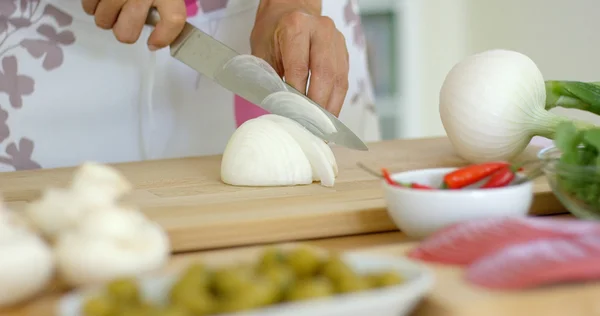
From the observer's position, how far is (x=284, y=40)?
131 centimetres

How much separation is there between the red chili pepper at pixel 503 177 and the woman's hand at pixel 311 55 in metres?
0.48

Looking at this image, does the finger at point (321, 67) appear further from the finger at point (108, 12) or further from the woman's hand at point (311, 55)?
the finger at point (108, 12)

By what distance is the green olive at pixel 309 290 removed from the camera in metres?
0.54

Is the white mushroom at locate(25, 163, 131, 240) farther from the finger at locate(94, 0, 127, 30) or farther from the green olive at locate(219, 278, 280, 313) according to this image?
the finger at locate(94, 0, 127, 30)

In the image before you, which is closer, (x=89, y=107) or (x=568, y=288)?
(x=568, y=288)

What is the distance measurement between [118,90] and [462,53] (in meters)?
2.09

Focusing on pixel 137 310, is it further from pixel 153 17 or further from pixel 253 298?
pixel 153 17

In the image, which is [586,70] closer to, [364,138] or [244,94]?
[364,138]

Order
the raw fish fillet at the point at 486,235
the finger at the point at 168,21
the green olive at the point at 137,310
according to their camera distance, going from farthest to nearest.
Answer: the finger at the point at 168,21, the raw fish fillet at the point at 486,235, the green olive at the point at 137,310

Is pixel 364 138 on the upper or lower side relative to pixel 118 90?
lower

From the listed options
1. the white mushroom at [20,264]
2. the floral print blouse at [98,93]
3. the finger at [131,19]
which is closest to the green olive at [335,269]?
the white mushroom at [20,264]

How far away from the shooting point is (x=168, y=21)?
1.23 meters

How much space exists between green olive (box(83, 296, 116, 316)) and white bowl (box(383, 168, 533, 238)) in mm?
343

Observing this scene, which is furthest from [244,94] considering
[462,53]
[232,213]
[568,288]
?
[462,53]
